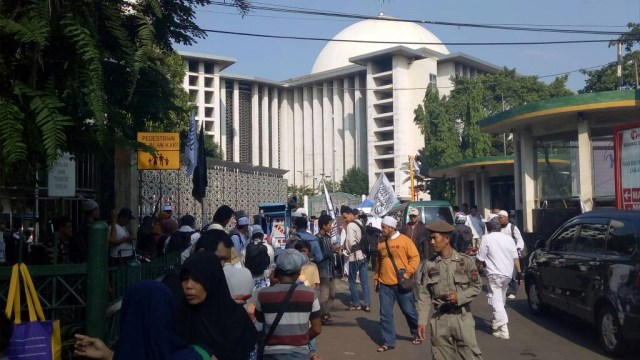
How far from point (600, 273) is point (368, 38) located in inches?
3669

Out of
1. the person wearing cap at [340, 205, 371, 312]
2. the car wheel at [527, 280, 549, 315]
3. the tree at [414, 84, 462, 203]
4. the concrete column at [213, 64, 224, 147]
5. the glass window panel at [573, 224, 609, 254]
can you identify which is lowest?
the car wheel at [527, 280, 549, 315]

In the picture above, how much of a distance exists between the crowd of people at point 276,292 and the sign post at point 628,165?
3.56 m

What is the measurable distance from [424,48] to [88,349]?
8923 cm

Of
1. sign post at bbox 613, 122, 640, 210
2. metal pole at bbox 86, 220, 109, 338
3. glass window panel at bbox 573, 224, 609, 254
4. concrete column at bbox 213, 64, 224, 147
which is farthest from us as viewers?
concrete column at bbox 213, 64, 224, 147

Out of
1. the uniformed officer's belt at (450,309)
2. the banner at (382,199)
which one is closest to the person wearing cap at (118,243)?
the uniformed officer's belt at (450,309)

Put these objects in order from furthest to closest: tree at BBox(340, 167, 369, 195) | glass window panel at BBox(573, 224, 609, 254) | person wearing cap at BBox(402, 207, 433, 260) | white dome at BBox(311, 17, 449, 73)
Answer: white dome at BBox(311, 17, 449, 73) → tree at BBox(340, 167, 369, 195) → person wearing cap at BBox(402, 207, 433, 260) → glass window panel at BBox(573, 224, 609, 254)

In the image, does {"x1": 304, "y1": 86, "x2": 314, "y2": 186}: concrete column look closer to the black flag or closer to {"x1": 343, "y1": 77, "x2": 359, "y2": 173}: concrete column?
{"x1": 343, "y1": 77, "x2": 359, "y2": 173}: concrete column

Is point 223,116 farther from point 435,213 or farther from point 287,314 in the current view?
point 287,314

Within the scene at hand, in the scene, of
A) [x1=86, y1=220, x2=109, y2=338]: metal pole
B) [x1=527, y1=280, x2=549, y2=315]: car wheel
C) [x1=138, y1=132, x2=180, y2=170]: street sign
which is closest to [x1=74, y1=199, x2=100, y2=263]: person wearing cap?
[x1=138, y1=132, x2=180, y2=170]: street sign

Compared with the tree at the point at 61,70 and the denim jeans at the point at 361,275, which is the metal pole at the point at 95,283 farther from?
the denim jeans at the point at 361,275

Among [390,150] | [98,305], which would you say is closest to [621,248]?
[98,305]

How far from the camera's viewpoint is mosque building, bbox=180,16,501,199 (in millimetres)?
87812

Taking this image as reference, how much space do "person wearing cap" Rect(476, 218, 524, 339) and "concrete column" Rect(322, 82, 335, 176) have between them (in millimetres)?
89064

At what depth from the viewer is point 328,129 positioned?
100562 mm
